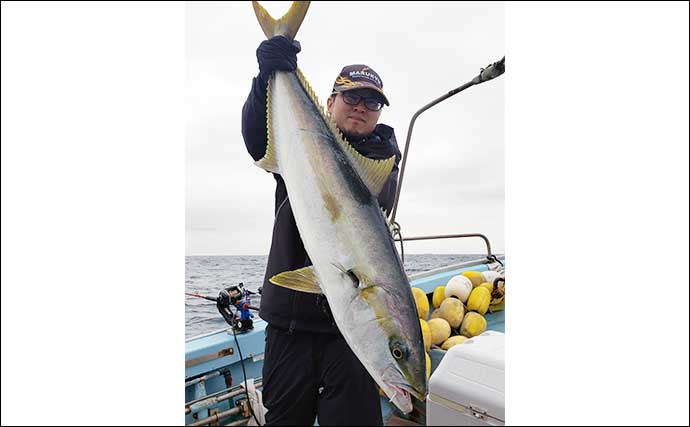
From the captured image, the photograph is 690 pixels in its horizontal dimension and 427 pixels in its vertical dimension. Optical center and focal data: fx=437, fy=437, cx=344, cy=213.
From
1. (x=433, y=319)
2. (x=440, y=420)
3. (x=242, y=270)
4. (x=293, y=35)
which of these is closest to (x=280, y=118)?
(x=293, y=35)

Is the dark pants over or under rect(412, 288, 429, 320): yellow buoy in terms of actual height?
under

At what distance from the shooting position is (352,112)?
0.92 meters

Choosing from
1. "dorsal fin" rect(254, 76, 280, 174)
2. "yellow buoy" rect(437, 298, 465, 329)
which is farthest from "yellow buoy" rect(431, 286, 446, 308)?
"dorsal fin" rect(254, 76, 280, 174)

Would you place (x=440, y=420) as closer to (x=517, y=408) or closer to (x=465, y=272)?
(x=517, y=408)

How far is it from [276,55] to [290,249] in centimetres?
38

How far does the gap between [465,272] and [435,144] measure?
41cm

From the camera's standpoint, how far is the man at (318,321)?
2.98 feet

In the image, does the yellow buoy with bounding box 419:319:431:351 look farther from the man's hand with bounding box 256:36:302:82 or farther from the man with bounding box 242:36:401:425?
the man's hand with bounding box 256:36:302:82

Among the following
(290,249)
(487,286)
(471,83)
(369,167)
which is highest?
(471,83)

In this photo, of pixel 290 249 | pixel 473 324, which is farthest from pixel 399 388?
pixel 473 324

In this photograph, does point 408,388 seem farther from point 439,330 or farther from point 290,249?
point 439,330

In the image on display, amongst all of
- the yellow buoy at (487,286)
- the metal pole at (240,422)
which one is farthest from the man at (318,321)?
the yellow buoy at (487,286)

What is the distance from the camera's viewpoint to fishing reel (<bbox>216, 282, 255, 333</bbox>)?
3.54 feet

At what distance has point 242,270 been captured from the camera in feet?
3.48
